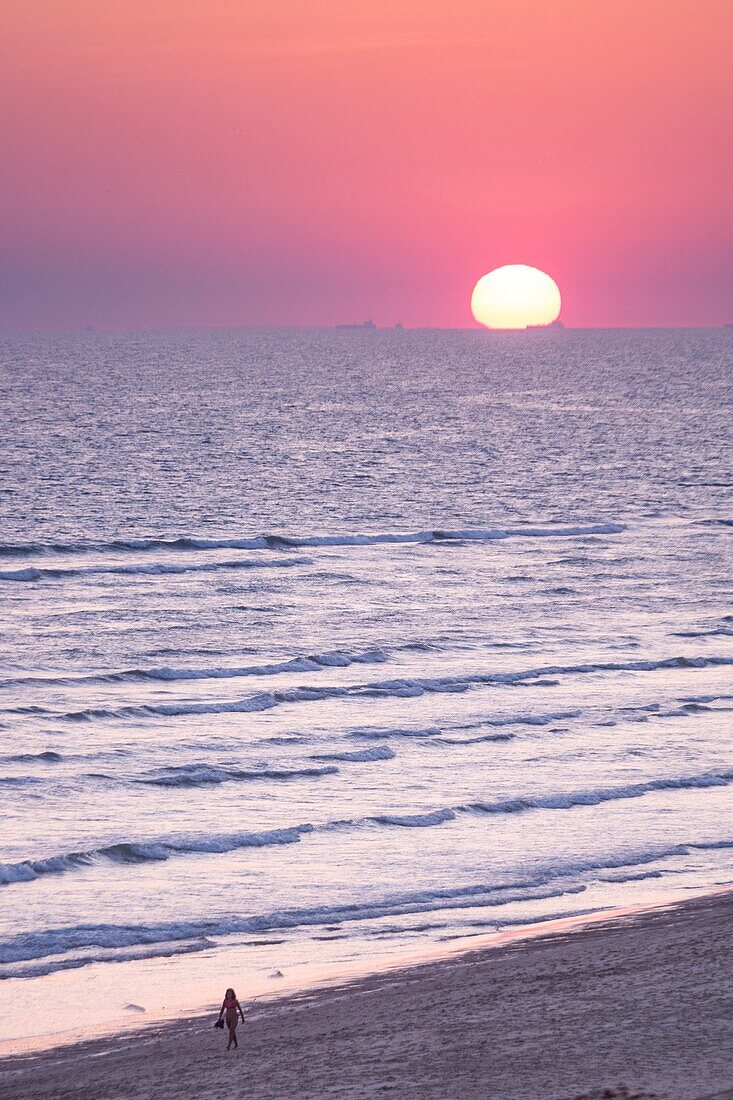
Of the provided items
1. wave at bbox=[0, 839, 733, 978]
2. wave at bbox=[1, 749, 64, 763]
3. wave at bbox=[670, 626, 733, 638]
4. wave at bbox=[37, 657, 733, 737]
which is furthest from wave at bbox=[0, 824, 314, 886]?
wave at bbox=[670, 626, 733, 638]

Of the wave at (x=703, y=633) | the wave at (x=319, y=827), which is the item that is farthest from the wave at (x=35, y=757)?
the wave at (x=703, y=633)

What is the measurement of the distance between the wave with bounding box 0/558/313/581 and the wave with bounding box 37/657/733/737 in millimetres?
18269

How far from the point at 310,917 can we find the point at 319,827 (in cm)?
446

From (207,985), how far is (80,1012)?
1.85m

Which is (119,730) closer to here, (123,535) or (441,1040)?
(441,1040)

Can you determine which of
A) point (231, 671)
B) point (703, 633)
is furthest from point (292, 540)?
point (231, 671)

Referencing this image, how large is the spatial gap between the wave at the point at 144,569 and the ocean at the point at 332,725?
19cm

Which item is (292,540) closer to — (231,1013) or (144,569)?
(144,569)

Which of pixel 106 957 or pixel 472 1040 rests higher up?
pixel 472 1040

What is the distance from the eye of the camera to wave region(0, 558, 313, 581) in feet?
173

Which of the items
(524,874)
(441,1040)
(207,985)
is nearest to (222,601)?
(524,874)

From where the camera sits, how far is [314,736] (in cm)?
3300

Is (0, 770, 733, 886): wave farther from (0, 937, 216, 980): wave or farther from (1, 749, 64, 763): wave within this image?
(1, 749, 64, 763): wave

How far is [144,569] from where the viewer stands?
55.2 metres
